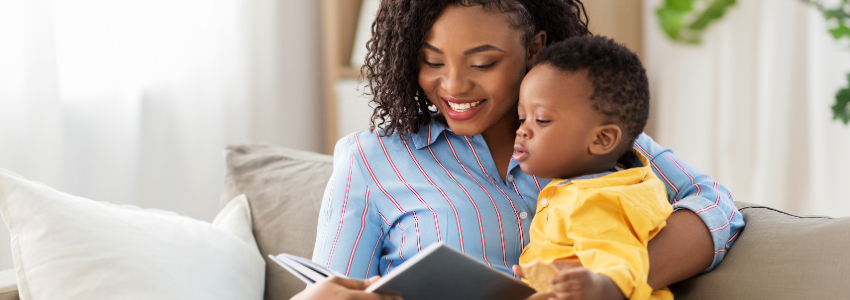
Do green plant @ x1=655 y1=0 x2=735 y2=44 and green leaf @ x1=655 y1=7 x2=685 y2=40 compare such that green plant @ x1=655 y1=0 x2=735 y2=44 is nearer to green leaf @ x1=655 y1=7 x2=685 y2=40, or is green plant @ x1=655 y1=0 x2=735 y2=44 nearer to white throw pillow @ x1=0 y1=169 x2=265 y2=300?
green leaf @ x1=655 y1=7 x2=685 y2=40

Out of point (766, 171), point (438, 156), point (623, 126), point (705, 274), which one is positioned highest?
point (623, 126)

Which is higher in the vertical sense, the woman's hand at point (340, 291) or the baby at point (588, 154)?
the baby at point (588, 154)

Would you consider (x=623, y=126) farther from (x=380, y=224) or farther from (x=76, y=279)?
(x=76, y=279)

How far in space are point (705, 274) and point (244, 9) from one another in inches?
77.6

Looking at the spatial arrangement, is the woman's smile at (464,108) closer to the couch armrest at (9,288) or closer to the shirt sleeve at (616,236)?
the shirt sleeve at (616,236)

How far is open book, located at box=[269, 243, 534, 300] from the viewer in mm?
772

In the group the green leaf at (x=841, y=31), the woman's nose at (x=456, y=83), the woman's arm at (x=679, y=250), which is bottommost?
the woman's arm at (x=679, y=250)

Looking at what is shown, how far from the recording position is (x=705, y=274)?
1.08 metres

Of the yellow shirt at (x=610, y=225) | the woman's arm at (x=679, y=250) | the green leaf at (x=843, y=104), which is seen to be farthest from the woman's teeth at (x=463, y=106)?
the green leaf at (x=843, y=104)

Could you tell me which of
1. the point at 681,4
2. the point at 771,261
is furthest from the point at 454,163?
the point at 681,4

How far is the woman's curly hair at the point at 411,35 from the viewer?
1.18 metres

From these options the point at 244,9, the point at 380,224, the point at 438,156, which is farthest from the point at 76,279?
the point at 244,9

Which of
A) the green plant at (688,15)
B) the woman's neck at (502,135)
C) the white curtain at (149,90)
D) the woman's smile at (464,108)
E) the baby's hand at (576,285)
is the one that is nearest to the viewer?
the baby's hand at (576,285)

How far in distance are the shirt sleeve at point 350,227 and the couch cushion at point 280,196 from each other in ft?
1.27
